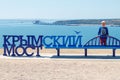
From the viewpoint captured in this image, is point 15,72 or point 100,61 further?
point 100,61

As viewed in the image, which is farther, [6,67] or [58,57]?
[58,57]

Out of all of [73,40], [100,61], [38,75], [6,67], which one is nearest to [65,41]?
[73,40]

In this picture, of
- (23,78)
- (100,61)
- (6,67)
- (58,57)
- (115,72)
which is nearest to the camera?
(23,78)

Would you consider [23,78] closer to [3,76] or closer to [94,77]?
[3,76]

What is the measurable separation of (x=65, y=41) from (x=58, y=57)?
94 centimetres

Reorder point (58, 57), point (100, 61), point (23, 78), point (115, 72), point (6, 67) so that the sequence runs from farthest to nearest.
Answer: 1. point (58, 57)
2. point (100, 61)
3. point (6, 67)
4. point (115, 72)
5. point (23, 78)

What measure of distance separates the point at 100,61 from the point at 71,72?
3.10 meters

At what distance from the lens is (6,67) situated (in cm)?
1634

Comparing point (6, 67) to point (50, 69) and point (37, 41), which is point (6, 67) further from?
point (37, 41)

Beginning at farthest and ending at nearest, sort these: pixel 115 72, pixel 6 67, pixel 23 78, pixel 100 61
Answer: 1. pixel 100 61
2. pixel 6 67
3. pixel 115 72
4. pixel 23 78

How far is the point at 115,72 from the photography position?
15062mm

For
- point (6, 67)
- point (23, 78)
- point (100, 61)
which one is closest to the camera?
point (23, 78)

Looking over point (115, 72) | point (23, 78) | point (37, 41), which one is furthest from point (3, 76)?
point (37, 41)

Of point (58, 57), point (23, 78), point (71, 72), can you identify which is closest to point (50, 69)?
point (71, 72)
